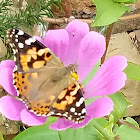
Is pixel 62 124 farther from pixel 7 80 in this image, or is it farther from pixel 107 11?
pixel 107 11

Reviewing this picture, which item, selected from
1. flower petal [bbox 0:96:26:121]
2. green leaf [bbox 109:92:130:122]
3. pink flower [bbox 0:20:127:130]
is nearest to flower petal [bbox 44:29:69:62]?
pink flower [bbox 0:20:127:130]

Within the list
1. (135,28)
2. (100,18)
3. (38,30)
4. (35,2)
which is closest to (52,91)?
(100,18)

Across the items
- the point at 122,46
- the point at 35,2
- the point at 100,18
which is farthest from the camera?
the point at 122,46

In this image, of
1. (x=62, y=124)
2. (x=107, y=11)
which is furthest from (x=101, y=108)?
(x=107, y=11)

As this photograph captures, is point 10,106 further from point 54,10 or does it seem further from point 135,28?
point 135,28

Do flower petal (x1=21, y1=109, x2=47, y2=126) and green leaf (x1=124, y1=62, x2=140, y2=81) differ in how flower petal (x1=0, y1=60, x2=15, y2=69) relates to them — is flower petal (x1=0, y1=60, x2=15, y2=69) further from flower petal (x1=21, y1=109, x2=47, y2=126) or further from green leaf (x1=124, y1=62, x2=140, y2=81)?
green leaf (x1=124, y1=62, x2=140, y2=81)

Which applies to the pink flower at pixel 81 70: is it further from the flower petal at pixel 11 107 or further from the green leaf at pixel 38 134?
the green leaf at pixel 38 134
